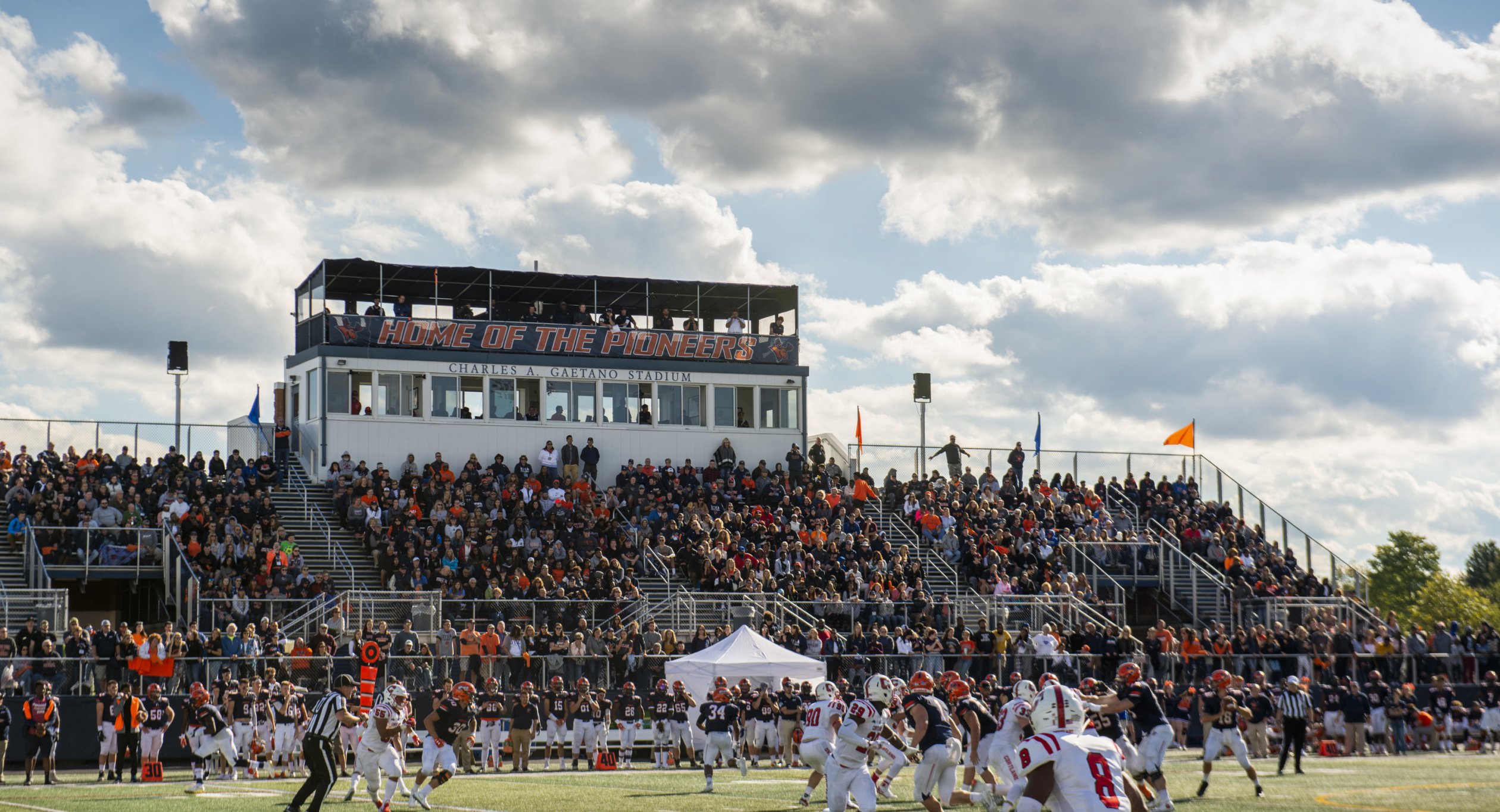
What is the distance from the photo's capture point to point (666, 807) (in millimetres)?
20094

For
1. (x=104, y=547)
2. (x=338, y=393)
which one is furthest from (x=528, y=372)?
(x=104, y=547)

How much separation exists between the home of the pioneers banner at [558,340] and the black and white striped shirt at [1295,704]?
23004mm

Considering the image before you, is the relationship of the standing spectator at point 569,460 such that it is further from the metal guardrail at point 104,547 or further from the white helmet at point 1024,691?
the white helmet at point 1024,691

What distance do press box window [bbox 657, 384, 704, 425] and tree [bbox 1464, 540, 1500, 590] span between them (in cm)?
8224

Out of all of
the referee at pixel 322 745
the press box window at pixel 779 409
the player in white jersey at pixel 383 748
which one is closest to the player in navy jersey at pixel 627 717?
the player in white jersey at pixel 383 748

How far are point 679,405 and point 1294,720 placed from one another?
77.1ft

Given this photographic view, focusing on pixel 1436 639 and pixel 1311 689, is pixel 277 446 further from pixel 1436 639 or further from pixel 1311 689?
pixel 1436 639

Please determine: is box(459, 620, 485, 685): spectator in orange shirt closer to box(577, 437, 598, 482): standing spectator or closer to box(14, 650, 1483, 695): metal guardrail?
box(14, 650, 1483, 695): metal guardrail

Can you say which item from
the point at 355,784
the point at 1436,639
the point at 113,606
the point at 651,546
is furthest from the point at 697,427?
the point at 355,784

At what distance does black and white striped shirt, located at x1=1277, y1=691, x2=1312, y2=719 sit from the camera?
26.7 meters

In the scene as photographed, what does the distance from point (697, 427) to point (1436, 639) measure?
2043cm

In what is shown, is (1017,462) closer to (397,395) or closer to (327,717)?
(397,395)

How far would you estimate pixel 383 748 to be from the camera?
762 inches

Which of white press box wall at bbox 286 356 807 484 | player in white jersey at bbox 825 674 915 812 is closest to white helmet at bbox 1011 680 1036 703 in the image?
player in white jersey at bbox 825 674 915 812
